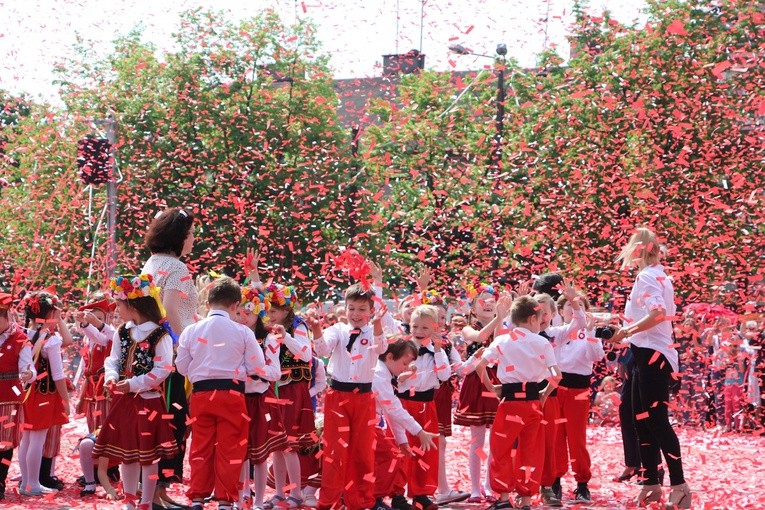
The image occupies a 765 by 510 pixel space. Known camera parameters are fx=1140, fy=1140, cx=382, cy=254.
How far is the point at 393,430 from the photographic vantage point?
30.3 feet

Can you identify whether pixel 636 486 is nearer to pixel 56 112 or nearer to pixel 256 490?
pixel 256 490

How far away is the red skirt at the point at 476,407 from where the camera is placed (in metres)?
10.5

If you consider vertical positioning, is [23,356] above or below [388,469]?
above

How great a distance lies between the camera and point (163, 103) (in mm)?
29906

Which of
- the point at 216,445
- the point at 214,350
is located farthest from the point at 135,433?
the point at 214,350

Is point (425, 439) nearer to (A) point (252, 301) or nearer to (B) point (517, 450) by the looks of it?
(B) point (517, 450)

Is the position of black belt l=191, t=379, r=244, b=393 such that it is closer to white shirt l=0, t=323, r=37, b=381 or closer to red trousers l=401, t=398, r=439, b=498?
red trousers l=401, t=398, r=439, b=498

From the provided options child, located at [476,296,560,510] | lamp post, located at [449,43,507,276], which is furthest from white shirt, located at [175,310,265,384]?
lamp post, located at [449,43,507,276]

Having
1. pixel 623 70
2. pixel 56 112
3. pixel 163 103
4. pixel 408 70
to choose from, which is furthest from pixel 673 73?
pixel 408 70

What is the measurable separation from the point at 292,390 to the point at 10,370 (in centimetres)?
249

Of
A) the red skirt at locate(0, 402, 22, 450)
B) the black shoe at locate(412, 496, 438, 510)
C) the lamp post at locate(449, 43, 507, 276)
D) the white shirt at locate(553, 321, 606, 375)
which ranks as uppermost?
the lamp post at locate(449, 43, 507, 276)

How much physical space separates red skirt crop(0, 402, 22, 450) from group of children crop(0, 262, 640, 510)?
17mm

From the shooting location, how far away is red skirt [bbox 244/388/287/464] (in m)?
8.86

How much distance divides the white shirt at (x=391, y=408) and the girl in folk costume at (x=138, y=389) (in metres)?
1.73
